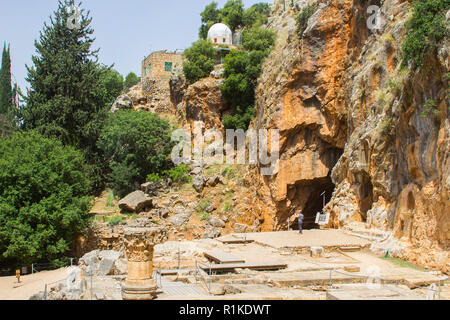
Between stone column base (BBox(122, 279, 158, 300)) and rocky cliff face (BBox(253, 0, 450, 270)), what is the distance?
7.58 meters

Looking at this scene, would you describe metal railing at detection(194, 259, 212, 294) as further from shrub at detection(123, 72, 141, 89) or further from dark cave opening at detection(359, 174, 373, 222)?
shrub at detection(123, 72, 141, 89)

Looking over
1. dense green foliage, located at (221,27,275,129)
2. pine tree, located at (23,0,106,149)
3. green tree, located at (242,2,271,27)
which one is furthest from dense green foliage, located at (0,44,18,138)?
green tree, located at (242,2,271,27)

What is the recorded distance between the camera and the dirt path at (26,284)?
57.5 ft

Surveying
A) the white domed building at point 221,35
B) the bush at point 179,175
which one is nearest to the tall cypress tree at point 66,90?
the bush at point 179,175

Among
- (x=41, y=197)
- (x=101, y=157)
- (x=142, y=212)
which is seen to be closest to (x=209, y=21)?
(x=101, y=157)

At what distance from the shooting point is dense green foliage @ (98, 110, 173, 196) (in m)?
33.3

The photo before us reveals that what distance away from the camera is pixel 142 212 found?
30703 millimetres

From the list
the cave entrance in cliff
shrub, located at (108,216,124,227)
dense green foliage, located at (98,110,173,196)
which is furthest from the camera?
dense green foliage, located at (98,110,173,196)

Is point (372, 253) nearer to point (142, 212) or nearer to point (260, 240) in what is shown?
point (260, 240)

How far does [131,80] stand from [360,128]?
35.4 meters

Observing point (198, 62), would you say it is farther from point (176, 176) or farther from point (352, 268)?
point (352, 268)

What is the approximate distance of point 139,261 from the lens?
11633 mm

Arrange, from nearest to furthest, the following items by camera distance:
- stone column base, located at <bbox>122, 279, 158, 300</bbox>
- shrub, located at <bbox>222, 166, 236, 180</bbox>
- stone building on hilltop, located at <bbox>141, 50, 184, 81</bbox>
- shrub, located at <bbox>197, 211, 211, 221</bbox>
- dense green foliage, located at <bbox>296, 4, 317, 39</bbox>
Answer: stone column base, located at <bbox>122, 279, 158, 300</bbox> → dense green foliage, located at <bbox>296, 4, 317, 39</bbox> → shrub, located at <bbox>197, 211, 211, 221</bbox> → shrub, located at <bbox>222, 166, 236, 180</bbox> → stone building on hilltop, located at <bbox>141, 50, 184, 81</bbox>
